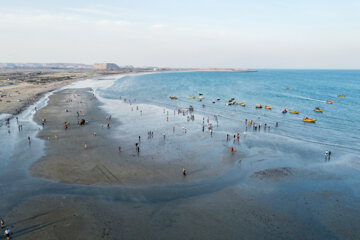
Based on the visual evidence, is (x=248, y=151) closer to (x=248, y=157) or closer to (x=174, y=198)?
(x=248, y=157)

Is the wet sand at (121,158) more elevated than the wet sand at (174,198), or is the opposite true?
the wet sand at (121,158)

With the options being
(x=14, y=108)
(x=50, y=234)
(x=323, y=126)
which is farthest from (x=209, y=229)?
(x=14, y=108)

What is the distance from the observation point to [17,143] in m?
43.9

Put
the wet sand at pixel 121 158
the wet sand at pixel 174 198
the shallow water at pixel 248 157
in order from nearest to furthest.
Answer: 1. the wet sand at pixel 174 198
2. the shallow water at pixel 248 157
3. the wet sand at pixel 121 158

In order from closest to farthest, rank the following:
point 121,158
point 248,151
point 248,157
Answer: point 121,158 < point 248,157 < point 248,151

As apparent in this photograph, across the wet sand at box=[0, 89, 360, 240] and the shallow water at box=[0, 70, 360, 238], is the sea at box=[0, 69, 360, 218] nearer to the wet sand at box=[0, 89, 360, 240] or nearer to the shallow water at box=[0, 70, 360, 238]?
the shallow water at box=[0, 70, 360, 238]

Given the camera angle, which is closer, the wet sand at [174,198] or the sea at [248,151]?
the wet sand at [174,198]

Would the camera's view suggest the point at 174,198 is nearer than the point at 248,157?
Yes

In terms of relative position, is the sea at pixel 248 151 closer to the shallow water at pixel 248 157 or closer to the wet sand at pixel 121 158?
the shallow water at pixel 248 157

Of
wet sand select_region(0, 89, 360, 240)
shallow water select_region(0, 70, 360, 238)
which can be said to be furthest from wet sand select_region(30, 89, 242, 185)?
shallow water select_region(0, 70, 360, 238)

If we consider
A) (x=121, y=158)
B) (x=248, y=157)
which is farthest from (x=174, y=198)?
(x=248, y=157)

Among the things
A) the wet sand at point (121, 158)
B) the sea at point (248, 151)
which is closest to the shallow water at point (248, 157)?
the sea at point (248, 151)

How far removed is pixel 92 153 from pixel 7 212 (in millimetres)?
16156

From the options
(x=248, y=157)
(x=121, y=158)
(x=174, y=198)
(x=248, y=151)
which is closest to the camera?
(x=174, y=198)
